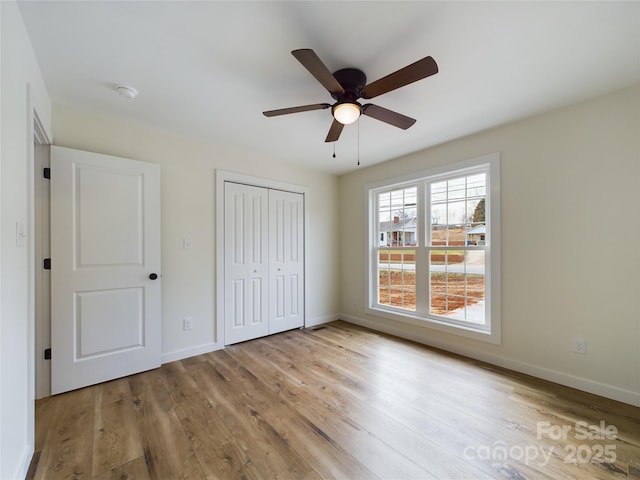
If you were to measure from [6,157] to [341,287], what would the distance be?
3.92 metres

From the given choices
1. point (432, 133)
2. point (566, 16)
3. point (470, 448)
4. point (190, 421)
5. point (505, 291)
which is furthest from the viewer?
point (432, 133)

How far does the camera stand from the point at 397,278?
3.74m

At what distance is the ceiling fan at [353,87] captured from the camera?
4.66ft

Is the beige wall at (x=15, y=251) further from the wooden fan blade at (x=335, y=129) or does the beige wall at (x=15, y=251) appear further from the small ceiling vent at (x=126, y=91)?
the wooden fan blade at (x=335, y=129)

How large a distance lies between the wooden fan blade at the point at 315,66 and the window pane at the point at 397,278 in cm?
250

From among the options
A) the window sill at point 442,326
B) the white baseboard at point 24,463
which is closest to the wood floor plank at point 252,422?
the white baseboard at point 24,463

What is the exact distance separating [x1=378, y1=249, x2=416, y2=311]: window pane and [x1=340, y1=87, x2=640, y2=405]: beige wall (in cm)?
90

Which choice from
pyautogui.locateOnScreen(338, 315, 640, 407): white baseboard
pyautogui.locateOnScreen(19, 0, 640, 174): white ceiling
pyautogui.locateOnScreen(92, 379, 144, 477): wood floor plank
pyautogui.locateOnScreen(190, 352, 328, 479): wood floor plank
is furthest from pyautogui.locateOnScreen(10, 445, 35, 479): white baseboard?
pyautogui.locateOnScreen(338, 315, 640, 407): white baseboard

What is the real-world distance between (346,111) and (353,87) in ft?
0.66

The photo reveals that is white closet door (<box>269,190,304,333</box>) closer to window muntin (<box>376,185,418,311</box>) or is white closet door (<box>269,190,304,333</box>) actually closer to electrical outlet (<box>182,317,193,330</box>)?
electrical outlet (<box>182,317,193,330</box>)

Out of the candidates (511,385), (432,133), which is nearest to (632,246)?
(511,385)

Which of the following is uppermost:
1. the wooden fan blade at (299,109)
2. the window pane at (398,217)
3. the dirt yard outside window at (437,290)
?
the wooden fan blade at (299,109)

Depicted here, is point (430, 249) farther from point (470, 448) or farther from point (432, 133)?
point (470, 448)

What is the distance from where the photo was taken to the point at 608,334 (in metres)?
2.11
